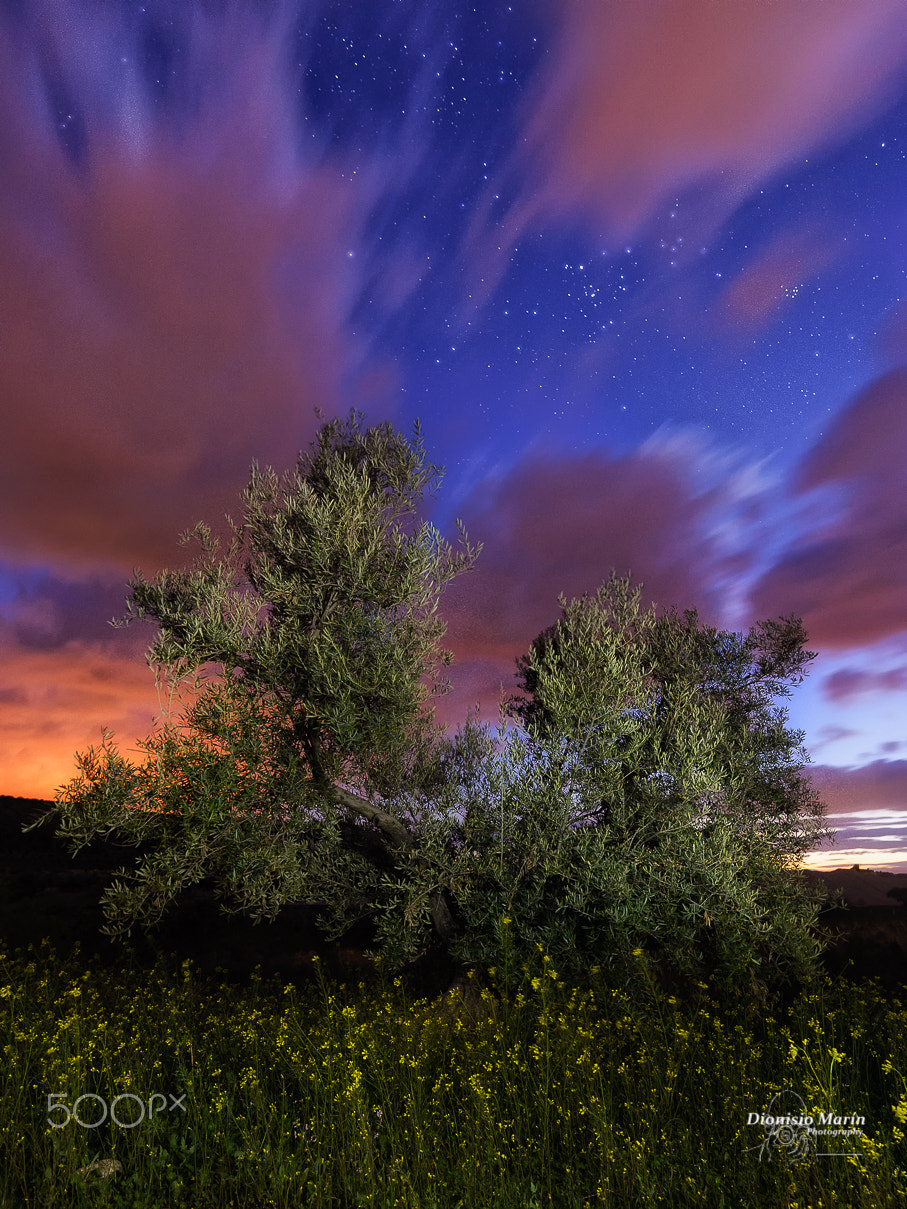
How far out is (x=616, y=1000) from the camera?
1060 cm

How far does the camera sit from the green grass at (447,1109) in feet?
15.8

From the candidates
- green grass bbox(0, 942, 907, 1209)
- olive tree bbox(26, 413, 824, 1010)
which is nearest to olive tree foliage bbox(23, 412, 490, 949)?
olive tree bbox(26, 413, 824, 1010)

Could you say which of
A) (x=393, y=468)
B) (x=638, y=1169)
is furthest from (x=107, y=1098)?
(x=393, y=468)

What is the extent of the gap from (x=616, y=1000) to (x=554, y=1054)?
4.58 metres

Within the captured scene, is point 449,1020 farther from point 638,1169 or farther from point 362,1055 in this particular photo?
point 638,1169
